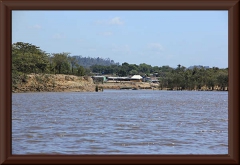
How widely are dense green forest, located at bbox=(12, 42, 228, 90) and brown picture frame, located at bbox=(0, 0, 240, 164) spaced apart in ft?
207

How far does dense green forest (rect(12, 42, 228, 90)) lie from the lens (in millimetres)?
71812

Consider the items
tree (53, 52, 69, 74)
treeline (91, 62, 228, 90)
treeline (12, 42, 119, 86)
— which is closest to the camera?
treeline (12, 42, 119, 86)

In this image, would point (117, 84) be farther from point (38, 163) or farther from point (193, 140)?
point (38, 163)

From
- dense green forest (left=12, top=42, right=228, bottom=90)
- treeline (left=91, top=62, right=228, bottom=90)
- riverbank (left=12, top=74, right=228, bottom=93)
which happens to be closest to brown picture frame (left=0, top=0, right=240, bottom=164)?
dense green forest (left=12, top=42, right=228, bottom=90)

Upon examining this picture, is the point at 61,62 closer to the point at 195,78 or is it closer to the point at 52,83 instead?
the point at 52,83

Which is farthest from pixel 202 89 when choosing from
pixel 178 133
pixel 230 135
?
pixel 230 135

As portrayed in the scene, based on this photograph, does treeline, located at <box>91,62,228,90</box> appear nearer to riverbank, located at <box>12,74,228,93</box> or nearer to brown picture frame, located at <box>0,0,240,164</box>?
riverbank, located at <box>12,74,228,93</box>

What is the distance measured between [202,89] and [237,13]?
4458 inches

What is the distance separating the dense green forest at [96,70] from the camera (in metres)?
71.8

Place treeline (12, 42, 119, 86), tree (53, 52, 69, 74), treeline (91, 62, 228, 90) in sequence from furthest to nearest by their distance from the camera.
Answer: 1. treeline (91, 62, 228, 90)
2. tree (53, 52, 69, 74)
3. treeline (12, 42, 119, 86)
